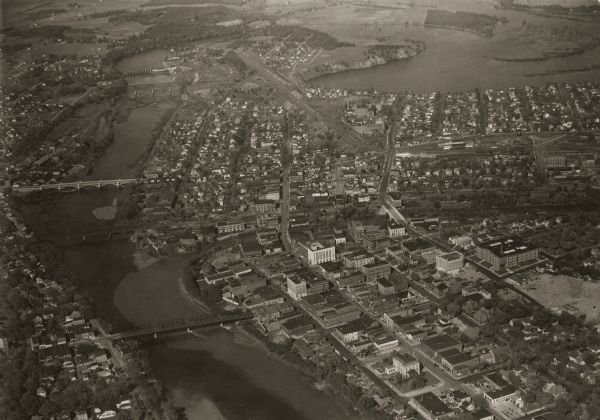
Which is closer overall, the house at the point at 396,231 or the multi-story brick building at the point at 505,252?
the multi-story brick building at the point at 505,252

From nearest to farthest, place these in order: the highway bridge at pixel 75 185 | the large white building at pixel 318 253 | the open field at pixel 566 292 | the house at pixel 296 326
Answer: the house at pixel 296 326 → the open field at pixel 566 292 → the large white building at pixel 318 253 → the highway bridge at pixel 75 185

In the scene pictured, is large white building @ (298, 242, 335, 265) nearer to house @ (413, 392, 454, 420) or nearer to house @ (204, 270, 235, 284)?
house @ (204, 270, 235, 284)

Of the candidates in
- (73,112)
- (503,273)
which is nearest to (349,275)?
(503,273)

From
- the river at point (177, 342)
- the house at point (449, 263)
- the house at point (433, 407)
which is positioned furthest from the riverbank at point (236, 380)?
the house at point (449, 263)

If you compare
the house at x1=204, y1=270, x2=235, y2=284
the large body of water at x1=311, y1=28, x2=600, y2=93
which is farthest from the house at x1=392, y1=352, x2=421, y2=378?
the large body of water at x1=311, y1=28, x2=600, y2=93

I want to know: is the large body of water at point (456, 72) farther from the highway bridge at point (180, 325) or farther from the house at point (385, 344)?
the house at point (385, 344)

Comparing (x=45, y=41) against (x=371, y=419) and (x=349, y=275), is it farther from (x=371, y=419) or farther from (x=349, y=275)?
(x=371, y=419)

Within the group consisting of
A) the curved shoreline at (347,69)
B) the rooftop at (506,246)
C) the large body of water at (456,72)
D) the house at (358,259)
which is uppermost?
the rooftop at (506,246)
